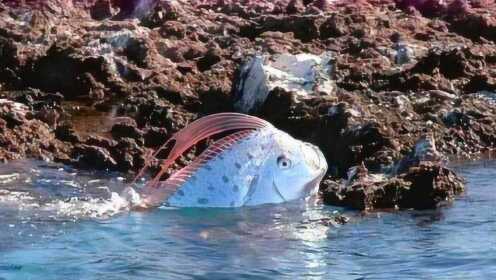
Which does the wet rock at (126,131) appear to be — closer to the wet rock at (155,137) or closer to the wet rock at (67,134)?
the wet rock at (155,137)

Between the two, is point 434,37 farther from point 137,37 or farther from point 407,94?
point 137,37

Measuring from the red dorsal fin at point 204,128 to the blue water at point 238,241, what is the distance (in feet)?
2.07

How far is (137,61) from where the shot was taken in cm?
1243

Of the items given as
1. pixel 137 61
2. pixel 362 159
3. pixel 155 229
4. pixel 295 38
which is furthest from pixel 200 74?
pixel 155 229

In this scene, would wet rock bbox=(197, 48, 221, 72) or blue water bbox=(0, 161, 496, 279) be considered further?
wet rock bbox=(197, 48, 221, 72)

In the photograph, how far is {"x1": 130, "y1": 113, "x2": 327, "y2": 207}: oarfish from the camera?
893 cm

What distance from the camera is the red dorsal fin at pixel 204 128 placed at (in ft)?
30.9

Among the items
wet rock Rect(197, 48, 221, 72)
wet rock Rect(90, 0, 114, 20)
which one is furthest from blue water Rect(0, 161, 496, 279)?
wet rock Rect(90, 0, 114, 20)

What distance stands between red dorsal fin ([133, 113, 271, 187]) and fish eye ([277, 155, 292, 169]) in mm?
367

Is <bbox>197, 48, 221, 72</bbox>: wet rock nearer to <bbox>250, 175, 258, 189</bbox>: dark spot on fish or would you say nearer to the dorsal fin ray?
the dorsal fin ray

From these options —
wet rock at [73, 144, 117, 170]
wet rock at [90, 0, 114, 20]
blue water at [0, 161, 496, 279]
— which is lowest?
blue water at [0, 161, 496, 279]

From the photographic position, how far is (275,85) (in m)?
11.4

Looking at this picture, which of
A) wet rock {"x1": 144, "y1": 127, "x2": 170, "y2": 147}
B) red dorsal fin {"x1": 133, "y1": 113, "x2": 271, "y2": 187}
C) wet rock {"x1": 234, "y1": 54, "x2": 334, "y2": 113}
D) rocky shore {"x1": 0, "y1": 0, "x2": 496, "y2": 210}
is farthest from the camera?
wet rock {"x1": 234, "y1": 54, "x2": 334, "y2": 113}

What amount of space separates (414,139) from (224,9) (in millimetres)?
5180
